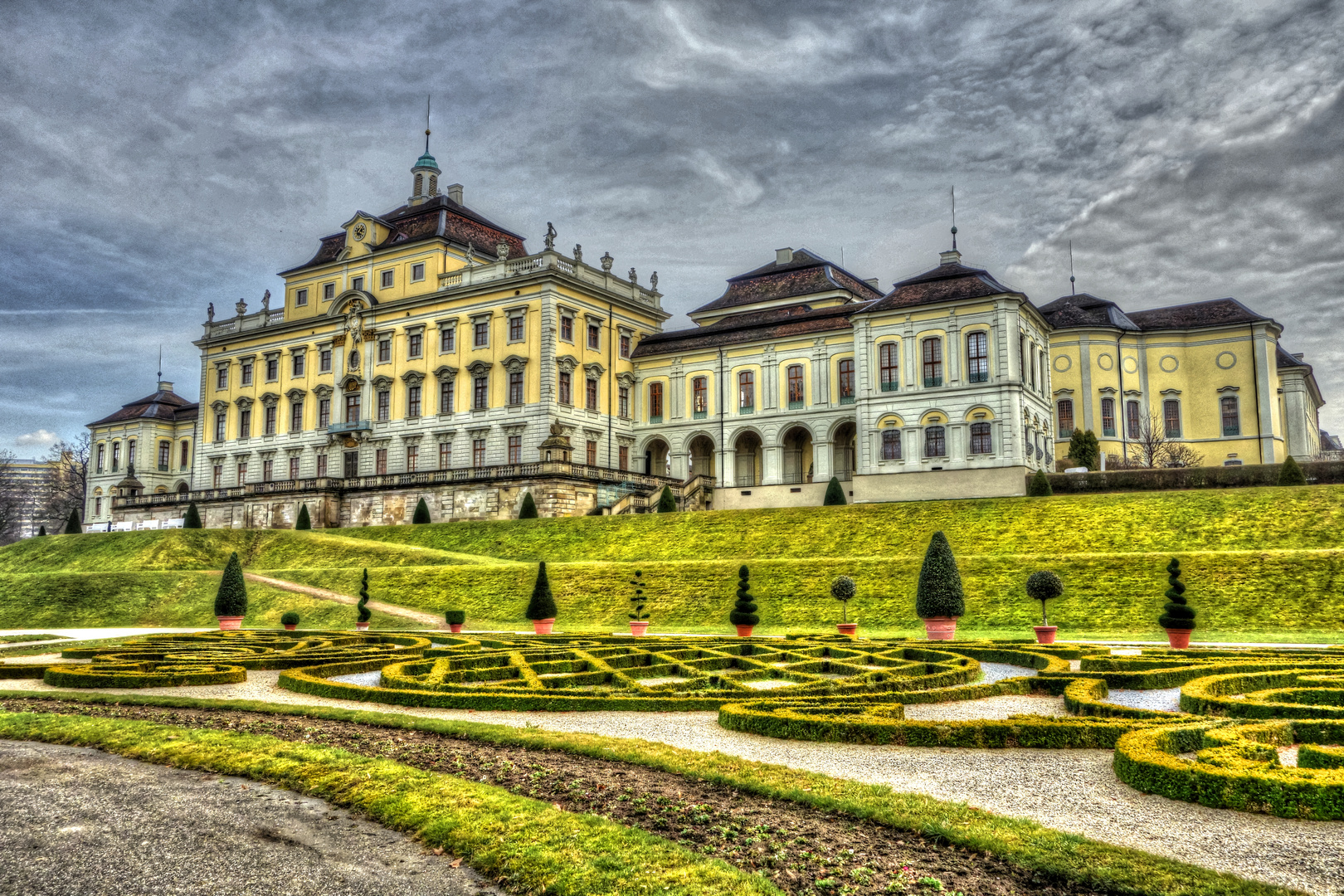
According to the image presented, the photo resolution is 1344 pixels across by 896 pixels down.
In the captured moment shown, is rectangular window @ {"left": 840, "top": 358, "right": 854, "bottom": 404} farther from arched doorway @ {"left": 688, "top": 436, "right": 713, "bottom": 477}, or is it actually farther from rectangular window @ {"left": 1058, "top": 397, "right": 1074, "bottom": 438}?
rectangular window @ {"left": 1058, "top": 397, "right": 1074, "bottom": 438}

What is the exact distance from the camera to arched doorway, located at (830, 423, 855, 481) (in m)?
47.4

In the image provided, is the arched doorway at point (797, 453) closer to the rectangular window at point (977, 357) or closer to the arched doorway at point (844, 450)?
the arched doorway at point (844, 450)

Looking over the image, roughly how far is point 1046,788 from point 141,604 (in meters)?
26.9

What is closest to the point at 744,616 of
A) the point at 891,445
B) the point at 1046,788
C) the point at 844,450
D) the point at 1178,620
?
the point at 1178,620

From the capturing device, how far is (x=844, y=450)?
47875 mm

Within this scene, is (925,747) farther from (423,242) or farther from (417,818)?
(423,242)

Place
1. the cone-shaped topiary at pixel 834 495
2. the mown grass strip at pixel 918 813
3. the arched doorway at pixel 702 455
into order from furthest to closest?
the arched doorway at pixel 702 455 → the cone-shaped topiary at pixel 834 495 → the mown grass strip at pixel 918 813

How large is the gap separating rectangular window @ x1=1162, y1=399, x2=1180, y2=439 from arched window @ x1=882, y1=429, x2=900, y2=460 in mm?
16493

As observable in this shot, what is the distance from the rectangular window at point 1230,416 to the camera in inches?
1925

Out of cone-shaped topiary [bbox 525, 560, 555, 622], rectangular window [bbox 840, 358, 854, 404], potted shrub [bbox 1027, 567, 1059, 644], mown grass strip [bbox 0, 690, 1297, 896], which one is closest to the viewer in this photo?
mown grass strip [bbox 0, 690, 1297, 896]

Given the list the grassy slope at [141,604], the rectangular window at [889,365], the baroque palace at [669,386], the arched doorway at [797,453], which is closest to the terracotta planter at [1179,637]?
the grassy slope at [141,604]

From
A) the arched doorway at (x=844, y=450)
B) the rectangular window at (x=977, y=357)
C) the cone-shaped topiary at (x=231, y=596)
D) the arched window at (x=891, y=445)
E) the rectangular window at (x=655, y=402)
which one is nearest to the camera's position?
the cone-shaped topiary at (x=231, y=596)

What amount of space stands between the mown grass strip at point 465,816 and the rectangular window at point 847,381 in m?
40.0

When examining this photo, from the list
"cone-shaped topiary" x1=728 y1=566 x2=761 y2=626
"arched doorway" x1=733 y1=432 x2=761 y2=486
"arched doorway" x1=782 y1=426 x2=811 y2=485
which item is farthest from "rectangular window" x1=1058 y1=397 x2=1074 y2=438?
"cone-shaped topiary" x1=728 y1=566 x2=761 y2=626
